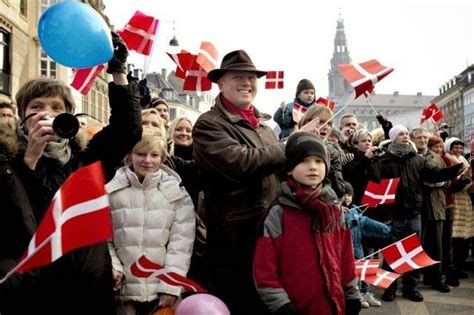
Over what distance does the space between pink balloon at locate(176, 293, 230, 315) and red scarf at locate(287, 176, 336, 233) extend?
2.27 ft

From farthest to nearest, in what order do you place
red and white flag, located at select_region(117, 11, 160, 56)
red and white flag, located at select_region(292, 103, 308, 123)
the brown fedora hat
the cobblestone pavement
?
red and white flag, located at select_region(117, 11, 160, 56) → red and white flag, located at select_region(292, 103, 308, 123) → the cobblestone pavement → the brown fedora hat

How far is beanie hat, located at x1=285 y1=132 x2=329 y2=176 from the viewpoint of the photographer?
297 cm

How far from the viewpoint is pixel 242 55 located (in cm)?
322

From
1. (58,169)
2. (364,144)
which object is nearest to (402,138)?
(364,144)

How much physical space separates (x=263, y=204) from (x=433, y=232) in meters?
4.35

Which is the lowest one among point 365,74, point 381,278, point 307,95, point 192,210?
point 381,278

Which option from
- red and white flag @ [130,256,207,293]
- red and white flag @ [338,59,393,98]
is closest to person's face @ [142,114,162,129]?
red and white flag @ [130,256,207,293]

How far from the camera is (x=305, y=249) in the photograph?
287cm

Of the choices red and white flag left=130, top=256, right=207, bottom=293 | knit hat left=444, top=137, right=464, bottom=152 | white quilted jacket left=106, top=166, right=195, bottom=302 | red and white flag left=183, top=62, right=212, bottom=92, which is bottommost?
red and white flag left=130, top=256, right=207, bottom=293

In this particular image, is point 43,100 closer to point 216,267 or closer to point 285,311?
point 216,267

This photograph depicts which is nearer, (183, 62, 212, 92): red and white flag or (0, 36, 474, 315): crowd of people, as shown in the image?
(0, 36, 474, 315): crowd of people

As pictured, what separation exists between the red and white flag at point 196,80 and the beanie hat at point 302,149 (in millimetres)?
3831

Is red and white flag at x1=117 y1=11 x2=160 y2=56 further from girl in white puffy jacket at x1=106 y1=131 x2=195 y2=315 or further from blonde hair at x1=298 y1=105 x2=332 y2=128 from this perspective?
girl in white puffy jacket at x1=106 y1=131 x2=195 y2=315

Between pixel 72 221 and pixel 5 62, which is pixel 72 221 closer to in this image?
pixel 72 221
